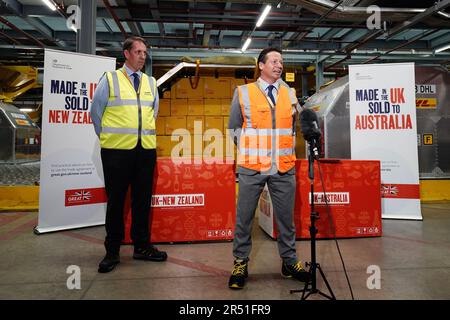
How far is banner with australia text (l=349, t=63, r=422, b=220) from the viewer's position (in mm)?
4605

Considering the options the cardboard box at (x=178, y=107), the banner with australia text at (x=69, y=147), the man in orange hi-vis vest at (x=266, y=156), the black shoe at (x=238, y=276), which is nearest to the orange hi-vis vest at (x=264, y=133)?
the man in orange hi-vis vest at (x=266, y=156)

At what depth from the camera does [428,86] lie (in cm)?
584

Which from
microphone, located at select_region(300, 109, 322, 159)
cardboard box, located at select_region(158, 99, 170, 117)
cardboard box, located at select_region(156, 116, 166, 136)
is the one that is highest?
cardboard box, located at select_region(158, 99, 170, 117)

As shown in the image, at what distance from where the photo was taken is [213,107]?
7.42m

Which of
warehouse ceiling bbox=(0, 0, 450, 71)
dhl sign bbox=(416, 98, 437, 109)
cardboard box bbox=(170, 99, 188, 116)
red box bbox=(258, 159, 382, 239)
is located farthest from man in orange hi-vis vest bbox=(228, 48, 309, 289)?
cardboard box bbox=(170, 99, 188, 116)

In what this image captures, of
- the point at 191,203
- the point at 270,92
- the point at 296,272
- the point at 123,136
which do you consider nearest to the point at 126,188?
the point at 123,136

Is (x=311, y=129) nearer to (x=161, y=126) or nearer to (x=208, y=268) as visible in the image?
(x=208, y=268)

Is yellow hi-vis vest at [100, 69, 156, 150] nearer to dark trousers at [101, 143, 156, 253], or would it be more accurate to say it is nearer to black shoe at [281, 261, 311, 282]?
dark trousers at [101, 143, 156, 253]

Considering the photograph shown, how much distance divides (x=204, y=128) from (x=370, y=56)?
21.0 feet

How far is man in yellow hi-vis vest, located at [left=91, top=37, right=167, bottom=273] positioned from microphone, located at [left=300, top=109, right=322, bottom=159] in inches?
55.5

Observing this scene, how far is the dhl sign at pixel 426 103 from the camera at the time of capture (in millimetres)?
5828

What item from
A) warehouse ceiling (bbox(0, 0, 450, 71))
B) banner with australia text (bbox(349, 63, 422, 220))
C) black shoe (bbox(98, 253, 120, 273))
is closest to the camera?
black shoe (bbox(98, 253, 120, 273))
